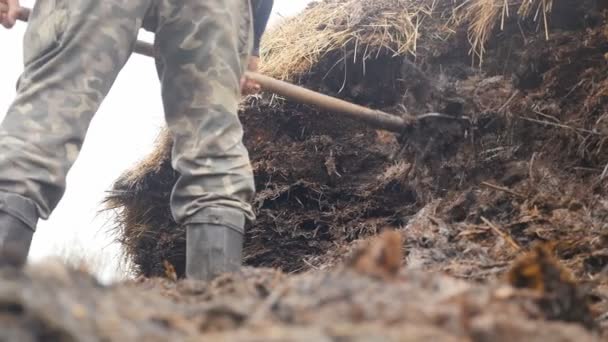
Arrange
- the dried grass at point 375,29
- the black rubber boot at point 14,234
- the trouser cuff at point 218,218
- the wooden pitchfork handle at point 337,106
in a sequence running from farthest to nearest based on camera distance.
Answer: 1. the dried grass at point 375,29
2. the wooden pitchfork handle at point 337,106
3. the trouser cuff at point 218,218
4. the black rubber boot at point 14,234

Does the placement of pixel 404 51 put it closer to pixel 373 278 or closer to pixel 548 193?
pixel 548 193

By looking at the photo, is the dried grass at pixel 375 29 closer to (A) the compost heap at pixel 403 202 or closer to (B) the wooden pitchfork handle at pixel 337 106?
(A) the compost heap at pixel 403 202

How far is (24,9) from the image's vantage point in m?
2.69

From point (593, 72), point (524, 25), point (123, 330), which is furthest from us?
point (524, 25)

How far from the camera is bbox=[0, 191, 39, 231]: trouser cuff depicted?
196 cm

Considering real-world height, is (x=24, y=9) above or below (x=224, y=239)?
above

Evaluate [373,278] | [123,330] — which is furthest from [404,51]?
[123,330]

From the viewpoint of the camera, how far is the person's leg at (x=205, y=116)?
7.38ft

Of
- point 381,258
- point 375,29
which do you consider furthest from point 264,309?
point 375,29

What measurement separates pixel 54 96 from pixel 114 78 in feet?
0.75

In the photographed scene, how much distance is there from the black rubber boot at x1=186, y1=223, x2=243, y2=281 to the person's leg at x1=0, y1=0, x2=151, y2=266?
0.46 meters

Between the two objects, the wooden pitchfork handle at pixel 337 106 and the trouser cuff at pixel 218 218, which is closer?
the trouser cuff at pixel 218 218

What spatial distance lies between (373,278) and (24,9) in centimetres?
234

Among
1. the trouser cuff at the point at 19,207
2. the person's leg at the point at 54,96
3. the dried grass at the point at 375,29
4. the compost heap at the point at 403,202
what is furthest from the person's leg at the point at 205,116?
the dried grass at the point at 375,29
